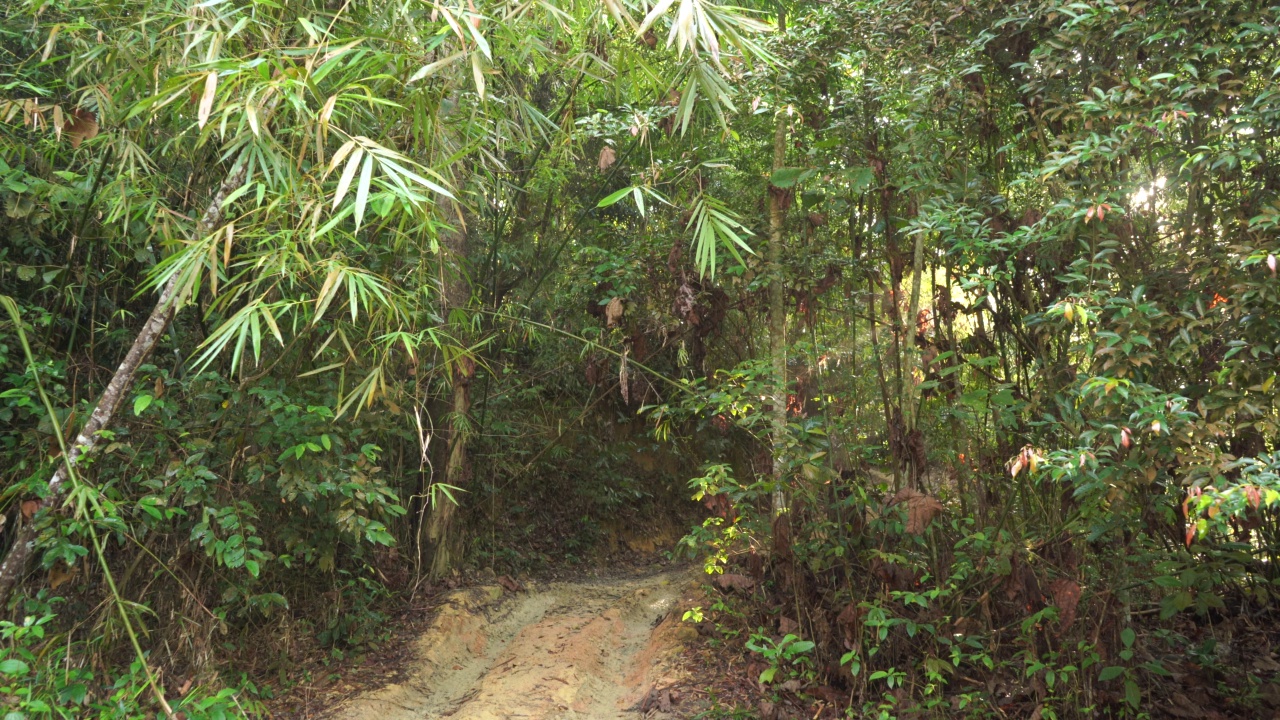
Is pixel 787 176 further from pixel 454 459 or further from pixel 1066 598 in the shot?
pixel 454 459

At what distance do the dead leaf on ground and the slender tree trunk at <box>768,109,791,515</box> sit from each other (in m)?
0.38

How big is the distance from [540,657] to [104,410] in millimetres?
2490

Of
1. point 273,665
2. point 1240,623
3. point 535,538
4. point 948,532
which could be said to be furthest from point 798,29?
point 535,538

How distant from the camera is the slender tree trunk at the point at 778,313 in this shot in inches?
146

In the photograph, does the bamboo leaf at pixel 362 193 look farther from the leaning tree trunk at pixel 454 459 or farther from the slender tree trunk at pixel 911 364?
the leaning tree trunk at pixel 454 459

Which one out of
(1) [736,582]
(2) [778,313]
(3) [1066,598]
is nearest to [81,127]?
(2) [778,313]

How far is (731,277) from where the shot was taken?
464 cm

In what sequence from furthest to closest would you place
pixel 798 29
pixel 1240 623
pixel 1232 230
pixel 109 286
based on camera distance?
pixel 798 29 < pixel 109 286 < pixel 1240 623 < pixel 1232 230

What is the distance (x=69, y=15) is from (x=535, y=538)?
4973 millimetres

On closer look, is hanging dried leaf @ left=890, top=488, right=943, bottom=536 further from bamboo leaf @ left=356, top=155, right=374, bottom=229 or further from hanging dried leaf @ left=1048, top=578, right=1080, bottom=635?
bamboo leaf @ left=356, top=155, right=374, bottom=229

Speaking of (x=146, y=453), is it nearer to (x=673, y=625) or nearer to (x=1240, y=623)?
(x=673, y=625)

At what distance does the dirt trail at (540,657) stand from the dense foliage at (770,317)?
432 millimetres

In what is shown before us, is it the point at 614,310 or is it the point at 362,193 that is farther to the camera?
the point at 614,310

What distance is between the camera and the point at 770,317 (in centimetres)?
460
